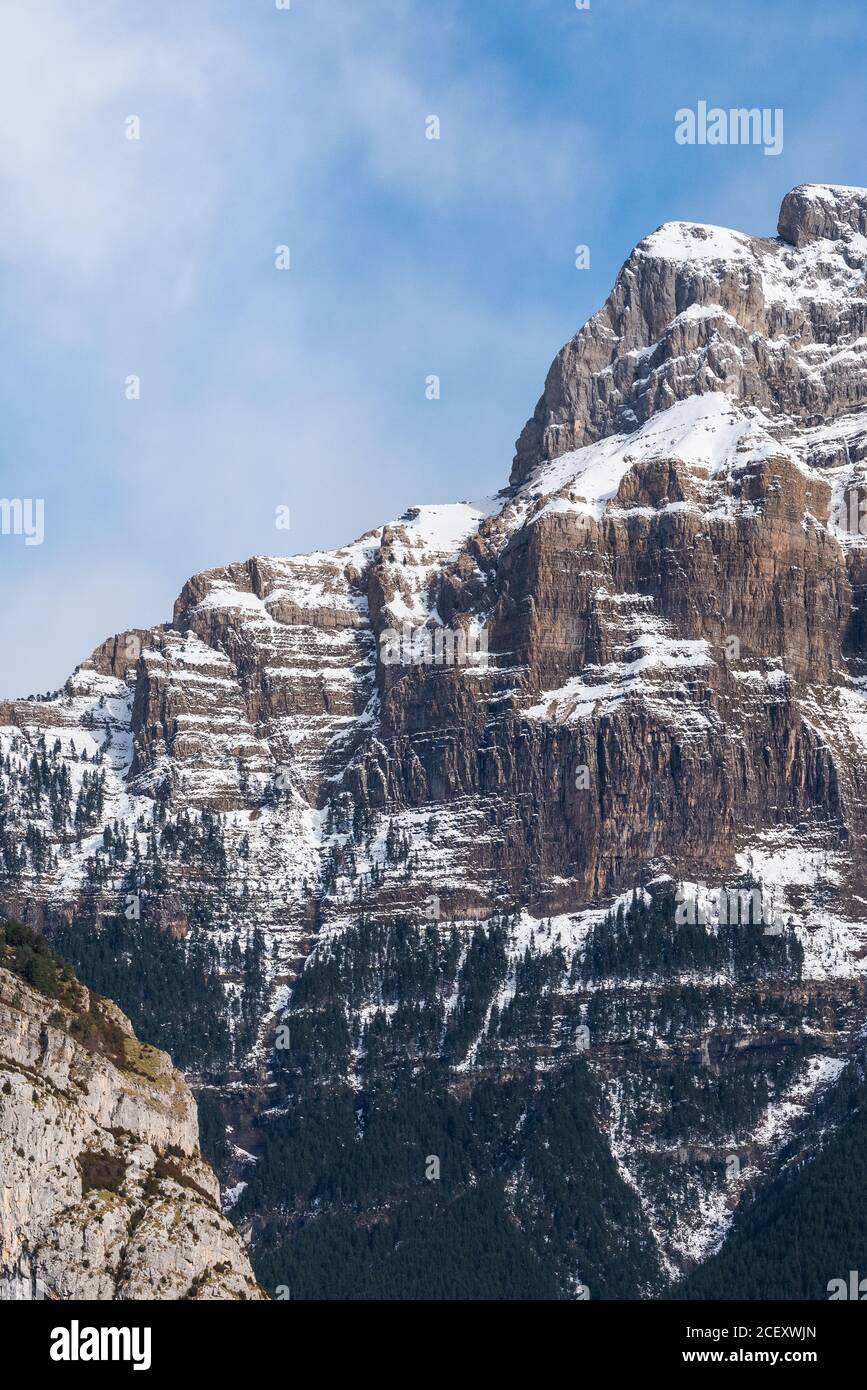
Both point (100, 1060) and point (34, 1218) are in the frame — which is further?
point (100, 1060)

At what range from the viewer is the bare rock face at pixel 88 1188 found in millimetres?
166000

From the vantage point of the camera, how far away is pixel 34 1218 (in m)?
168

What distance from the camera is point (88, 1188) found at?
17362cm

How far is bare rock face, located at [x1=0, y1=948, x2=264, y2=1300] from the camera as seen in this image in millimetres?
166000

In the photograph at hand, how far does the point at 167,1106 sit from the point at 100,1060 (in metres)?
8.05
